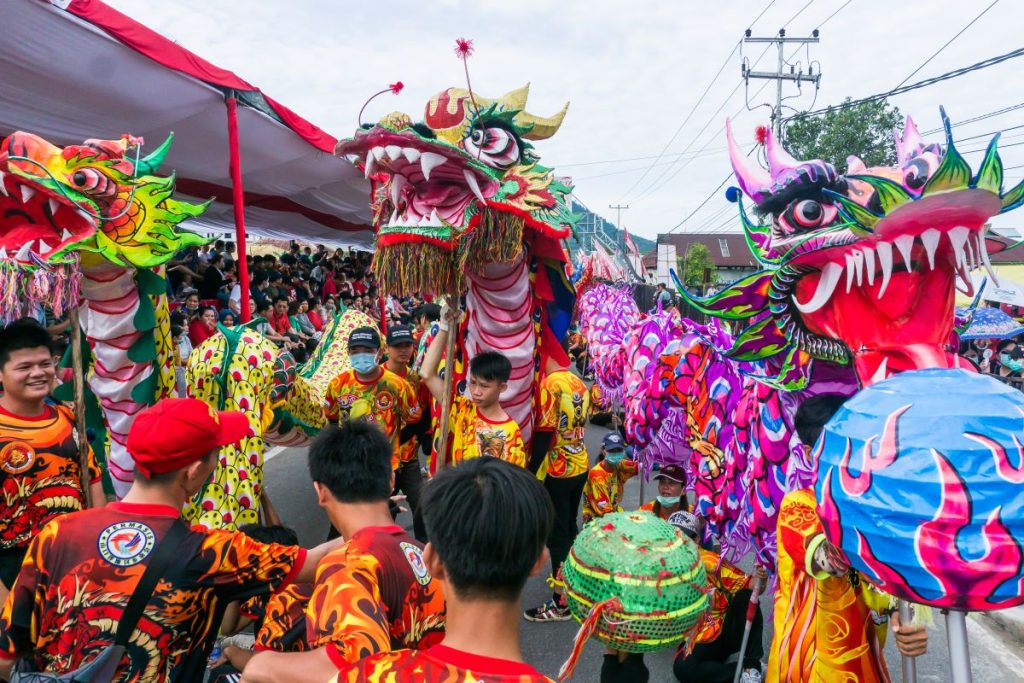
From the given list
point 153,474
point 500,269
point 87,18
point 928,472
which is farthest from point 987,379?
point 87,18

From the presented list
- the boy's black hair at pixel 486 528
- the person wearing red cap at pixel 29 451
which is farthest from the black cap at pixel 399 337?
the boy's black hair at pixel 486 528

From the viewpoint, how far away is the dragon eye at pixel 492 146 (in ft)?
9.96

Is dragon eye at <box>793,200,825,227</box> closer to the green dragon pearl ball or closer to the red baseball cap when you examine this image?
the green dragon pearl ball

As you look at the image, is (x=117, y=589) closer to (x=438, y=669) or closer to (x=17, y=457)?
(x=438, y=669)

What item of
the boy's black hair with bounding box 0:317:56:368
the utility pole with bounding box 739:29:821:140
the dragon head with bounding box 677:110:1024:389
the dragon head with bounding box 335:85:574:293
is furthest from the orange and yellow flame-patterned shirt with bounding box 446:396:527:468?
the utility pole with bounding box 739:29:821:140

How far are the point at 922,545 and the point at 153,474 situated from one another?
68.3 inches

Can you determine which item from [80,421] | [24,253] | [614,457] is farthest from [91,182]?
[614,457]

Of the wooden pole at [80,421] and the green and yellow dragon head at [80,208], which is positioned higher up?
the green and yellow dragon head at [80,208]

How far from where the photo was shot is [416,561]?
1692 mm

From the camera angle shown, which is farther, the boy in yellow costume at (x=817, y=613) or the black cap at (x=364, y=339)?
the black cap at (x=364, y=339)

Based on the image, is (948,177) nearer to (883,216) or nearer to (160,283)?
(883,216)

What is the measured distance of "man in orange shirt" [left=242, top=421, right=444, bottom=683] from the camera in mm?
1297

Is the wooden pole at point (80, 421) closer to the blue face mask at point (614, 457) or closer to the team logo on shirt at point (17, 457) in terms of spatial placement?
the team logo on shirt at point (17, 457)

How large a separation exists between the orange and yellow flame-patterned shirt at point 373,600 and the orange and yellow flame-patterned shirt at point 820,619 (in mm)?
1027
